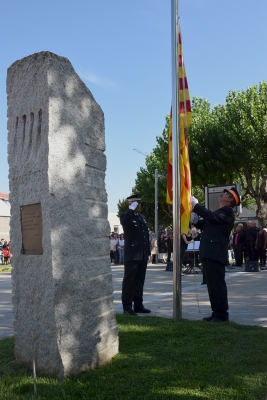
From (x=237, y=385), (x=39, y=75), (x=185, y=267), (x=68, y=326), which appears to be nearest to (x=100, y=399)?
(x=68, y=326)

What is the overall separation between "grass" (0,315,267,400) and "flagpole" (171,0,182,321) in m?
0.85

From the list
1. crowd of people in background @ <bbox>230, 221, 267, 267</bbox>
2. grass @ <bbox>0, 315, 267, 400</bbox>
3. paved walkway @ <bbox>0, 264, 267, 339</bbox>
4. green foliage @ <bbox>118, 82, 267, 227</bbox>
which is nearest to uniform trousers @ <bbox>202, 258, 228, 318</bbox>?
paved walkway @ <bbox>0, 264, 267, 339</bbox>

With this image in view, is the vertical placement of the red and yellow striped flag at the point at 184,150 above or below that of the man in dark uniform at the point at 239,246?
above

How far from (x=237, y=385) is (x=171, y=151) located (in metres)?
4.21


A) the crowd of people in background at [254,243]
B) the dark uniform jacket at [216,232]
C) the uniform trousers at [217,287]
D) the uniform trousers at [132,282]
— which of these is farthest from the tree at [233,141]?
the uniform trousers at [217,287]

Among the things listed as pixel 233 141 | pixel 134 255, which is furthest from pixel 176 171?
pixel 233 141

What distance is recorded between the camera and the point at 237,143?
103 ft

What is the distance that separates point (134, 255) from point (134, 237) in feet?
1.07

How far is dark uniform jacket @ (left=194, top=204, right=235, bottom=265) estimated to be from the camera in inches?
281

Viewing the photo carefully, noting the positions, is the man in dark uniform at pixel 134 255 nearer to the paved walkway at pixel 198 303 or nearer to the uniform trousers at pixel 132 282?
the uniform trousers at pixel 132 282

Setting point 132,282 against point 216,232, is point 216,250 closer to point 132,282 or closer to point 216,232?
point 216,232

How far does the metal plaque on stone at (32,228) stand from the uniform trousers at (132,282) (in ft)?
11.7

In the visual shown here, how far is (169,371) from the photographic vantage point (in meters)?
4.51

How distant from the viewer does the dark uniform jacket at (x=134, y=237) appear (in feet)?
26.8
